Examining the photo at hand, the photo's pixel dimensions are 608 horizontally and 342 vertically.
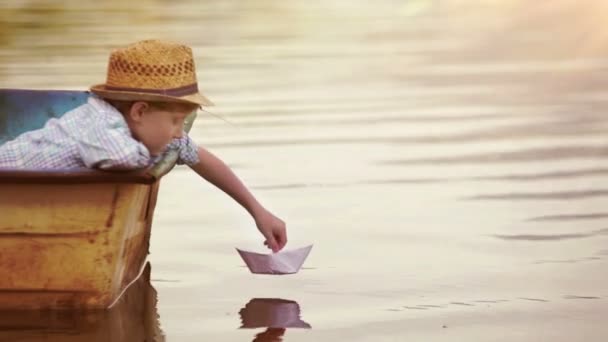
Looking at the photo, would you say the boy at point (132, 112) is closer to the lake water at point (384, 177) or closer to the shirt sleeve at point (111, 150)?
the shirt sleeve at point (111, 150)

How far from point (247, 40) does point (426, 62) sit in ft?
7.77

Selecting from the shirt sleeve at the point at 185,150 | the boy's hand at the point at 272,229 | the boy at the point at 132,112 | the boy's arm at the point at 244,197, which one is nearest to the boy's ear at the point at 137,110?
the boy at the point at 132,112

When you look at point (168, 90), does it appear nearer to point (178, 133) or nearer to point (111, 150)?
point (178, 133)

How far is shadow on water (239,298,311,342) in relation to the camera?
557cm

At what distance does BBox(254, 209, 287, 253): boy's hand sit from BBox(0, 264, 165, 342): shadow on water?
1.58ft

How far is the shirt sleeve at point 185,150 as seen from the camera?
602 cm

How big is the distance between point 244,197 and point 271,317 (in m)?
0.60

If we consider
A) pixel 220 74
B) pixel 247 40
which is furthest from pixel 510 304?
pixel 247 40

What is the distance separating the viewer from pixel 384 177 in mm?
8453

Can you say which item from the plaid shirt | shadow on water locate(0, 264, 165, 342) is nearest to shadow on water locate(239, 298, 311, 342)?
shadow on water locate(0, 264, 165, 342)

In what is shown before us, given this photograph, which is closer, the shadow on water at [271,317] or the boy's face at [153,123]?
the shadow on water at [271,317]

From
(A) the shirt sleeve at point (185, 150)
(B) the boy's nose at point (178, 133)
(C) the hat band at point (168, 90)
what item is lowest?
(A) the shirt sleeve at point (185, 150)

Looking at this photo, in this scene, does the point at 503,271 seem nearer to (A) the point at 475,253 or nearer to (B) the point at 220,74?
(A) the point at 475,253

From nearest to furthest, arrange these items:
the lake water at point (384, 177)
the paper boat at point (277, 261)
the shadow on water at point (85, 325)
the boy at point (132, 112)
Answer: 1. the shadow on water at point (85, 325)
2. the boy at point (132, 112)
3. the lake water at point (384, 177)
4. the paper boat at point (277, 261)
